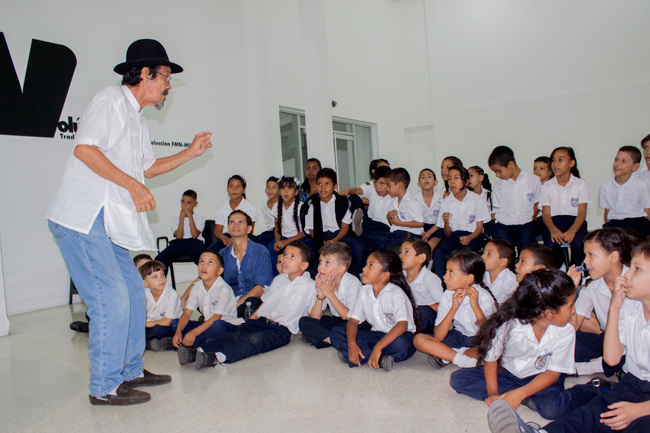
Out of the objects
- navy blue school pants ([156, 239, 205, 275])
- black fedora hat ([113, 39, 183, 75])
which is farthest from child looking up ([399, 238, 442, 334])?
navy blue school pants ([156, 239, 205, 275])

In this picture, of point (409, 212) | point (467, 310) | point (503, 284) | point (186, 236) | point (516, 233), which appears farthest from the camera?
point (186, 236)

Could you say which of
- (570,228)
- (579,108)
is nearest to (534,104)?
(579,108)

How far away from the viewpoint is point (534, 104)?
748 cm

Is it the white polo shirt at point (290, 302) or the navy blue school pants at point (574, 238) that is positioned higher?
the navy blue school pants at point (574, 238)

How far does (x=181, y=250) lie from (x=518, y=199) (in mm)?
3016

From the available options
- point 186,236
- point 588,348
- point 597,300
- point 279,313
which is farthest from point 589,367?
point 186,236

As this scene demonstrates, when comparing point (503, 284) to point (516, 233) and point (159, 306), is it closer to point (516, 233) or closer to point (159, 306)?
point (516, 233)

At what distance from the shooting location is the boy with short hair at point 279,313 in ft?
8.29

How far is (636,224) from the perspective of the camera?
3273 millimetres

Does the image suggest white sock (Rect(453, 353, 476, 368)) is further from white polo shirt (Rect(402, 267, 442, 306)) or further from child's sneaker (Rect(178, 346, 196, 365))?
child's sneaker (Rect(178, 346, 196, 365))

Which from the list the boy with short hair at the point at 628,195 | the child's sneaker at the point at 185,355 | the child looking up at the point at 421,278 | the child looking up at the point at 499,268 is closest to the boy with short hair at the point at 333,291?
the child looking up at the point at 421,278

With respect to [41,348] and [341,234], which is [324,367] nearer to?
[341,234]

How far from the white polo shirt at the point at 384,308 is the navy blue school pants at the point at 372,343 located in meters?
0.06

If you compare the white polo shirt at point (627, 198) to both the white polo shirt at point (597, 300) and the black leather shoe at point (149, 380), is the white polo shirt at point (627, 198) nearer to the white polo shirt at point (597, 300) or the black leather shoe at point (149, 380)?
the white polo shirt at point (597, 300)
